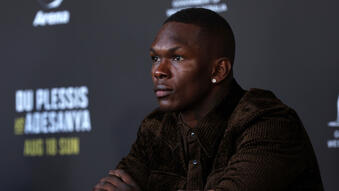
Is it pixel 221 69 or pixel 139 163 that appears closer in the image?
pixel 221 69

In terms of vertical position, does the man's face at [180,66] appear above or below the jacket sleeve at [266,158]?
above

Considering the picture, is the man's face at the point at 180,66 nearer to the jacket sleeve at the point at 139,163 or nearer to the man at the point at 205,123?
the man at the point at 205,123

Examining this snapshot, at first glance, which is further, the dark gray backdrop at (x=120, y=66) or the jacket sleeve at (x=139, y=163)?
the dark gray backdrop at (x=120, y=66)

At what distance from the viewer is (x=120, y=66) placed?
8.23 ft

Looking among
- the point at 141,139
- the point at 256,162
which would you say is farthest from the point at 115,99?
the point at 256,162

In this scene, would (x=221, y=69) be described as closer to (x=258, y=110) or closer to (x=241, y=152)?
(x=258, y=110)

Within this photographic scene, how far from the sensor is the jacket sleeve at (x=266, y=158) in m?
1.08

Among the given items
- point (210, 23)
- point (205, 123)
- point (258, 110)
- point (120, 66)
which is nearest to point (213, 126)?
point (205, 123)

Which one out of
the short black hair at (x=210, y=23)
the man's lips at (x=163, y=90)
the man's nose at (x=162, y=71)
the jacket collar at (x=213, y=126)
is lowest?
the jacket collar at (x=213, y=126)

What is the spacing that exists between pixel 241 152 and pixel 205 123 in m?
0.23

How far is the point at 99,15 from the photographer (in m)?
2.57

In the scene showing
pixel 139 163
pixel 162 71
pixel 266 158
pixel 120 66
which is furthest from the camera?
pixel 120 66

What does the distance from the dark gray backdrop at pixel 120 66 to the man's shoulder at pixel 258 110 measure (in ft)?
3.19

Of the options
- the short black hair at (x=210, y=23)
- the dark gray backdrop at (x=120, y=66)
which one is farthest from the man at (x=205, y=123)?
the dark gray backdrop at (x=120, y=66)
